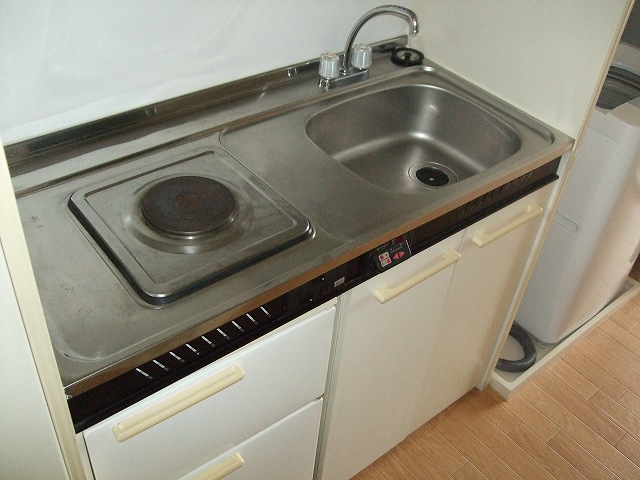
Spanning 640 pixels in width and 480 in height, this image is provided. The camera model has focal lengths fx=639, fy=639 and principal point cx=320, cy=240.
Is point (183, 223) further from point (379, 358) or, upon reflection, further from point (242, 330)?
point (379, 358)

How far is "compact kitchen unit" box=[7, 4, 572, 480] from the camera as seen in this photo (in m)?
0.95

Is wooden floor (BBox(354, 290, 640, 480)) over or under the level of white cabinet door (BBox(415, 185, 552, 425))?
under

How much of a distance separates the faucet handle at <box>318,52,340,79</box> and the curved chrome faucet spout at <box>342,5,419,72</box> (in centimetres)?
3

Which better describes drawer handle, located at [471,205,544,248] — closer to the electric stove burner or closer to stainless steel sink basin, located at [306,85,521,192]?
stainless steel sink basin, located at [306,85,521,192]

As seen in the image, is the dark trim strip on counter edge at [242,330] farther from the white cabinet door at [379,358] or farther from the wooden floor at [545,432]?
the wooden floor at [545,432]

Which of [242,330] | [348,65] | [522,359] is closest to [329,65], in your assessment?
[348,65]

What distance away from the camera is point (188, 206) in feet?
3.70

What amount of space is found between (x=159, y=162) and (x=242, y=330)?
0.41 meters

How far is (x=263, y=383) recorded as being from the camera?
1128 millimetres

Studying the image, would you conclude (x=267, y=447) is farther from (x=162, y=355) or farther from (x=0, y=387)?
(x=0, y=387)

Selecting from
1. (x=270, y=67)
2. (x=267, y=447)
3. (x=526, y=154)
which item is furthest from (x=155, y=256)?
(x=526, y=154)

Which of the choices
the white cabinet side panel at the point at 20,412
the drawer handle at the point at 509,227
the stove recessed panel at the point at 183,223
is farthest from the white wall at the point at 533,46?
the white cabinet side panel at the point at 20,412

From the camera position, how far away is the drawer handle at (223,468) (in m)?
1.15

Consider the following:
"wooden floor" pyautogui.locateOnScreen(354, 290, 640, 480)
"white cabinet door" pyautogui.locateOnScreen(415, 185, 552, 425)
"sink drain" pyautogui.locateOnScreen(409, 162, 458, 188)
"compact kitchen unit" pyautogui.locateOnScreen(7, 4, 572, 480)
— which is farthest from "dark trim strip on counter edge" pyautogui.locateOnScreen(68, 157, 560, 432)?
"wooden floor" pyautogui.locateOnScreen(354, 290, 640, 480)
